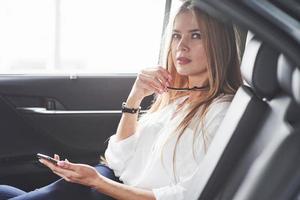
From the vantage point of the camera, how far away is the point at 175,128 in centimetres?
145

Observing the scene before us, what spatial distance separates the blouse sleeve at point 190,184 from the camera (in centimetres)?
115

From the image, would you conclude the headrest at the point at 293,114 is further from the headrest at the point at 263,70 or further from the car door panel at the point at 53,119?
the car door panel at the point at 53,119

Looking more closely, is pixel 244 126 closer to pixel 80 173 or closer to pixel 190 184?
pixel 190 184

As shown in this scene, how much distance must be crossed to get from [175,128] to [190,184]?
0.85 ft

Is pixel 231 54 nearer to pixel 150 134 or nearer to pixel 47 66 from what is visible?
pixel 150 134

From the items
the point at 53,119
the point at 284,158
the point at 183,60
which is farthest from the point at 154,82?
the point at 284,158

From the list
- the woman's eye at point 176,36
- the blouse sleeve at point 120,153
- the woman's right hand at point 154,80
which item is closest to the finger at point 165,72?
the woman's right hand at point 154,80

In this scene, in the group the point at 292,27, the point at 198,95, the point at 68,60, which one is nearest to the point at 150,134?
the point at 198,95

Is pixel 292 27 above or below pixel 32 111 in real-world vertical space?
above

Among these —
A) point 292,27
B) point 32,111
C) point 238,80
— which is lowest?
point 32,111

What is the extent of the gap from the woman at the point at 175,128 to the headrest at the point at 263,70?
0.41m

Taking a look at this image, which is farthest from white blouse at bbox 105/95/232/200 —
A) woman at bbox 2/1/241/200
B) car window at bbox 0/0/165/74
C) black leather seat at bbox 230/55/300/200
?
car window at bbox 0/0/165/74

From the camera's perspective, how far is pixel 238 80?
1440mm

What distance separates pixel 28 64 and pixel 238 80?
4.46 ft
